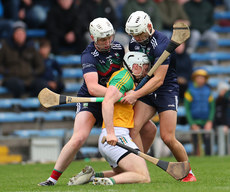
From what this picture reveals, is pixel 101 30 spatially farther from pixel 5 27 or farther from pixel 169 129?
pixel 5 27

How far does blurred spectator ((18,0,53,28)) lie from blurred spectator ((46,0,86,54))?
1.40 ft

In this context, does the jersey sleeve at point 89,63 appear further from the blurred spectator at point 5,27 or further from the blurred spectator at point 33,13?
the blurred spectator at point 33,13

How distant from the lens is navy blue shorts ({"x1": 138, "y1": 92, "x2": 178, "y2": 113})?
781 centimetres

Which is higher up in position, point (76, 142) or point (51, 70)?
point (51, 70)

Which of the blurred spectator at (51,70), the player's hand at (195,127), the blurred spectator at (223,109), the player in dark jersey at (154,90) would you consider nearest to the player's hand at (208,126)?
the player's hand at (195,127)

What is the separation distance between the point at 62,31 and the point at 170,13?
311 cm

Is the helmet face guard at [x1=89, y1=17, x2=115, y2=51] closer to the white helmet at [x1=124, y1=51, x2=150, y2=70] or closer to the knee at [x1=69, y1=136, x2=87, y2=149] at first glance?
the white helmet at [x1=124, y1=51, x2=150, y2=70]

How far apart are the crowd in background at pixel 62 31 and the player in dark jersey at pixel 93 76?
256 inches

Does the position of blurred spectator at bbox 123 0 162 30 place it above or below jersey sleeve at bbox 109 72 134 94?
above

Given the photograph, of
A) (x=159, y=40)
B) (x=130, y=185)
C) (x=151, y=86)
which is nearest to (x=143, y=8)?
(x=159, y=40)

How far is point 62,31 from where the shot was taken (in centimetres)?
1516

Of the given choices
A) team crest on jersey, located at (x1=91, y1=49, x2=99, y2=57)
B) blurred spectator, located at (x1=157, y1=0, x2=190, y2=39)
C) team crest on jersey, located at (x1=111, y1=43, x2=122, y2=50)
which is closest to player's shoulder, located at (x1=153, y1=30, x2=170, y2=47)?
team crest on jersey, located at (x1=111, y1=43, x2=122, y2=50)

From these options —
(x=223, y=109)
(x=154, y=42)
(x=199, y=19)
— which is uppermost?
(x=199, y=19)

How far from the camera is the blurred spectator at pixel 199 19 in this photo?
17016mm
